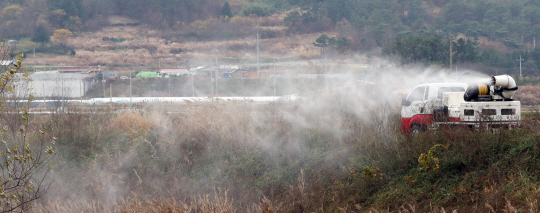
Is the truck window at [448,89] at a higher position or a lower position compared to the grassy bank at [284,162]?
higher

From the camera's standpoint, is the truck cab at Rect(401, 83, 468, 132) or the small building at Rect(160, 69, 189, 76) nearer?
the truck cab at Rect(401, 83, 468, 132)

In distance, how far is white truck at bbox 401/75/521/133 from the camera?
38.7 ft

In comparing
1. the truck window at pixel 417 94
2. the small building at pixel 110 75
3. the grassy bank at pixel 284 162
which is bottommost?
the grassy bank at pixel 284 162

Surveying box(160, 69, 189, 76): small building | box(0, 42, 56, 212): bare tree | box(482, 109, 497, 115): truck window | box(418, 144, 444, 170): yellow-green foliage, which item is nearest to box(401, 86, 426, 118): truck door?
box(482, 109, 497, 115): truck window

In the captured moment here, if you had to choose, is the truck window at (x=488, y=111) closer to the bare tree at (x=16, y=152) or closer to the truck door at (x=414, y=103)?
the truck door at (x=414, y=103)

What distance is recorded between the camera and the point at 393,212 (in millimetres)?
9664

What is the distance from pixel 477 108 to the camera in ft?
40.5

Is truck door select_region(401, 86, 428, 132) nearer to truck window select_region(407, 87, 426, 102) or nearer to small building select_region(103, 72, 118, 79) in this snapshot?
truck window select_region(407, 87, 426, 102)

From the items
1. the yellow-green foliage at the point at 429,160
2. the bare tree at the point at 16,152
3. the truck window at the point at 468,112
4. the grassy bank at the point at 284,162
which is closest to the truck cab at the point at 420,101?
the grassy bank at the point at 284,162

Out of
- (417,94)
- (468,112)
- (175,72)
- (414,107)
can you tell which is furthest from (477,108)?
(175,72)

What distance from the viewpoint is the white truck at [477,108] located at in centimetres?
1179

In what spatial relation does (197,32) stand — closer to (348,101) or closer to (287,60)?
(287,60)

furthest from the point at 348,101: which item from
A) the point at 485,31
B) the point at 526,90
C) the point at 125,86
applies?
the point at 485,31

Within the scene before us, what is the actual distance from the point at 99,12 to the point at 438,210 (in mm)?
99584
